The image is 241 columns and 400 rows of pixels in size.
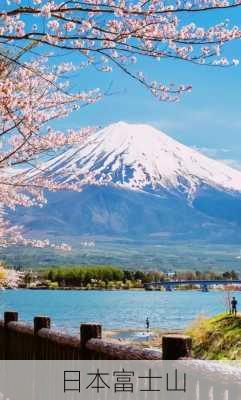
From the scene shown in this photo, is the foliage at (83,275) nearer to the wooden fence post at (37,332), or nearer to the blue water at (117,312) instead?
the blue water at (117,312)

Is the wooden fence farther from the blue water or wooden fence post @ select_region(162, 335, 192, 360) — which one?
the blue water

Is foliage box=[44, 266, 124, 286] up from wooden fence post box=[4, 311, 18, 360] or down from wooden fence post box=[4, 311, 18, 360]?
up

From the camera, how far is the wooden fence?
15.9 feet

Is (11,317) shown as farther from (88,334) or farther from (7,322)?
(88,334)

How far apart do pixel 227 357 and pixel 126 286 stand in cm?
17721

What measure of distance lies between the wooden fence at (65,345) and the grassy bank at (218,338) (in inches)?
238

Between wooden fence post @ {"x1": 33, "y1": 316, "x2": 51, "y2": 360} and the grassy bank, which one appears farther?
the grassy bank

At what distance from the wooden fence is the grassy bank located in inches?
238

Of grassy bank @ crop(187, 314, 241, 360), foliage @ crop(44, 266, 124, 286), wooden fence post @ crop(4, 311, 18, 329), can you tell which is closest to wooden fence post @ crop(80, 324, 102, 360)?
wooden fence post @ crop(4, 311, 18, 329)

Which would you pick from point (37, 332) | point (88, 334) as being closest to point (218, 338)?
point (37, 332)

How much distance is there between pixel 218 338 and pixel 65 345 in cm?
1007

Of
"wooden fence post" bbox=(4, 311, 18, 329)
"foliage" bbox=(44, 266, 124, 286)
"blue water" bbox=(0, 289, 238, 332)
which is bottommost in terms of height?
"blue water" bbox=(0, 289, 238, 332)

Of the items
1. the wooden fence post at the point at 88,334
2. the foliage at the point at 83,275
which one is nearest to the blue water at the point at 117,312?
the foliage at the point at 83,275

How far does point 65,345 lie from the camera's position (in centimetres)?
662
